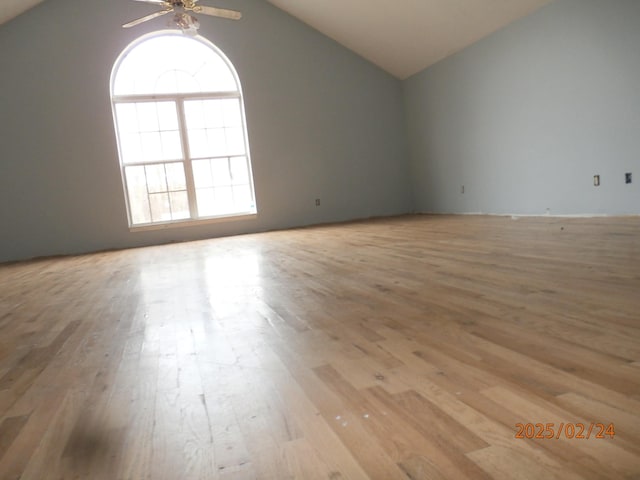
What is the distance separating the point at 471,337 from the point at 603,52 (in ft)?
14.4

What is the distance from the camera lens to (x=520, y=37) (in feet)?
18.5

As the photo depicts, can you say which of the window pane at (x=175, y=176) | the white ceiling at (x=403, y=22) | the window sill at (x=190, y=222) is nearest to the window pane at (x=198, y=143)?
the window pane at (x=175, y=176)

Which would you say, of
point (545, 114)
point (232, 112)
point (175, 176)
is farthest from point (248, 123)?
point (545, 114)

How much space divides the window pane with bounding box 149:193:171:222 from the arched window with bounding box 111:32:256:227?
0.05 feet

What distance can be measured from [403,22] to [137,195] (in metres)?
4.70

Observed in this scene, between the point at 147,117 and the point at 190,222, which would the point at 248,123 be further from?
the point at 190,222

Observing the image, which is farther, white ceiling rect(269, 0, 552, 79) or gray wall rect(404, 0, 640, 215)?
white ceiling rect(269, 0, 552, 79)

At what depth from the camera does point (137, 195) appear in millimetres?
7410

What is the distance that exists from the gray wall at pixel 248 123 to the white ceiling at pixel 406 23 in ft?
1.30

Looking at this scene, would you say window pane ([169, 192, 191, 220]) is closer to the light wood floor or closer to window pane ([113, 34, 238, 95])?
window pane ([113, 34, 238, 95])

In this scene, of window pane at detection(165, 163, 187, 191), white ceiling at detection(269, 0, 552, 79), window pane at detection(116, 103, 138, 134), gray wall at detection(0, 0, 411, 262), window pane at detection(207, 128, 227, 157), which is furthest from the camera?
window pane at detection(207, 128, 227, 157)

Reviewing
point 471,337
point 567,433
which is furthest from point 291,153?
point 567,433

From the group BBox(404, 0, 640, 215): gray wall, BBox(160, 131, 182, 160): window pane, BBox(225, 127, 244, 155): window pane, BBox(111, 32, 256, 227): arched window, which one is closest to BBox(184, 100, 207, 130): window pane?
BBox(111, 32, 256, 227): arched window

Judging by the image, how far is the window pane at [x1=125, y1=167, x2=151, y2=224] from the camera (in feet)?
24.1
